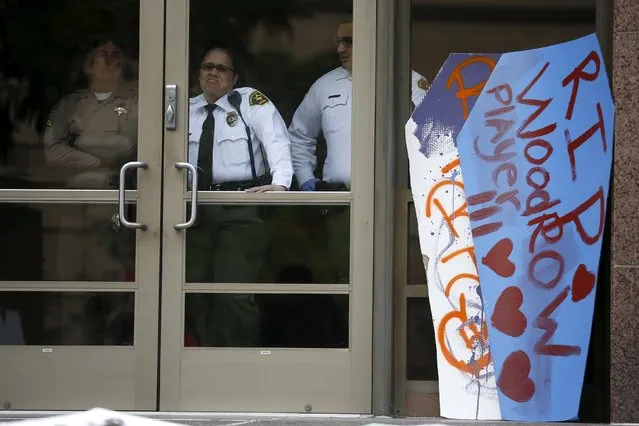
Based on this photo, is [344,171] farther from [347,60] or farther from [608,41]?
[608,41]

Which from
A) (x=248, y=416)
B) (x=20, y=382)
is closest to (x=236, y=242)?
(x=248, y=416)

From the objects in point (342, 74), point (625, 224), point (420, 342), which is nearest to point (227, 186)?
point (342, 74)

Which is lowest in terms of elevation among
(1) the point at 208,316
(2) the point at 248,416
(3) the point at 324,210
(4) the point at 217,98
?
(2) the point at 248,416

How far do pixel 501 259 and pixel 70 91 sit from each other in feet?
8.36

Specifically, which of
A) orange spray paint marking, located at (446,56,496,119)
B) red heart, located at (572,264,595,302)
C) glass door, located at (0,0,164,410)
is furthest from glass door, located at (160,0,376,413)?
red heart, located at (572,264,595,302)

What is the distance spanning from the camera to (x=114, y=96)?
24.4 ft

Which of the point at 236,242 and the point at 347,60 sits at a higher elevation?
the point at 347,60

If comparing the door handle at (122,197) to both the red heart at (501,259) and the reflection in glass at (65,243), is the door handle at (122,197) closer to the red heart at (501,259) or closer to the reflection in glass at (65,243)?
the reflection in glass at (65,243)

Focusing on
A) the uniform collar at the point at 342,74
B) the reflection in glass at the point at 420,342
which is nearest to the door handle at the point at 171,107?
the uniform collar at the point at 342,74

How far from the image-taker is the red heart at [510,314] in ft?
23.6

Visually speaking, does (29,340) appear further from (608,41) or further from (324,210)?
(608,41)

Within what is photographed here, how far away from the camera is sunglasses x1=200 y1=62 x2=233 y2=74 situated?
7398 millimetres

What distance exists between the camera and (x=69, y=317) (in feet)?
24.3

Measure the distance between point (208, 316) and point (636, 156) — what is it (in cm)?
247
